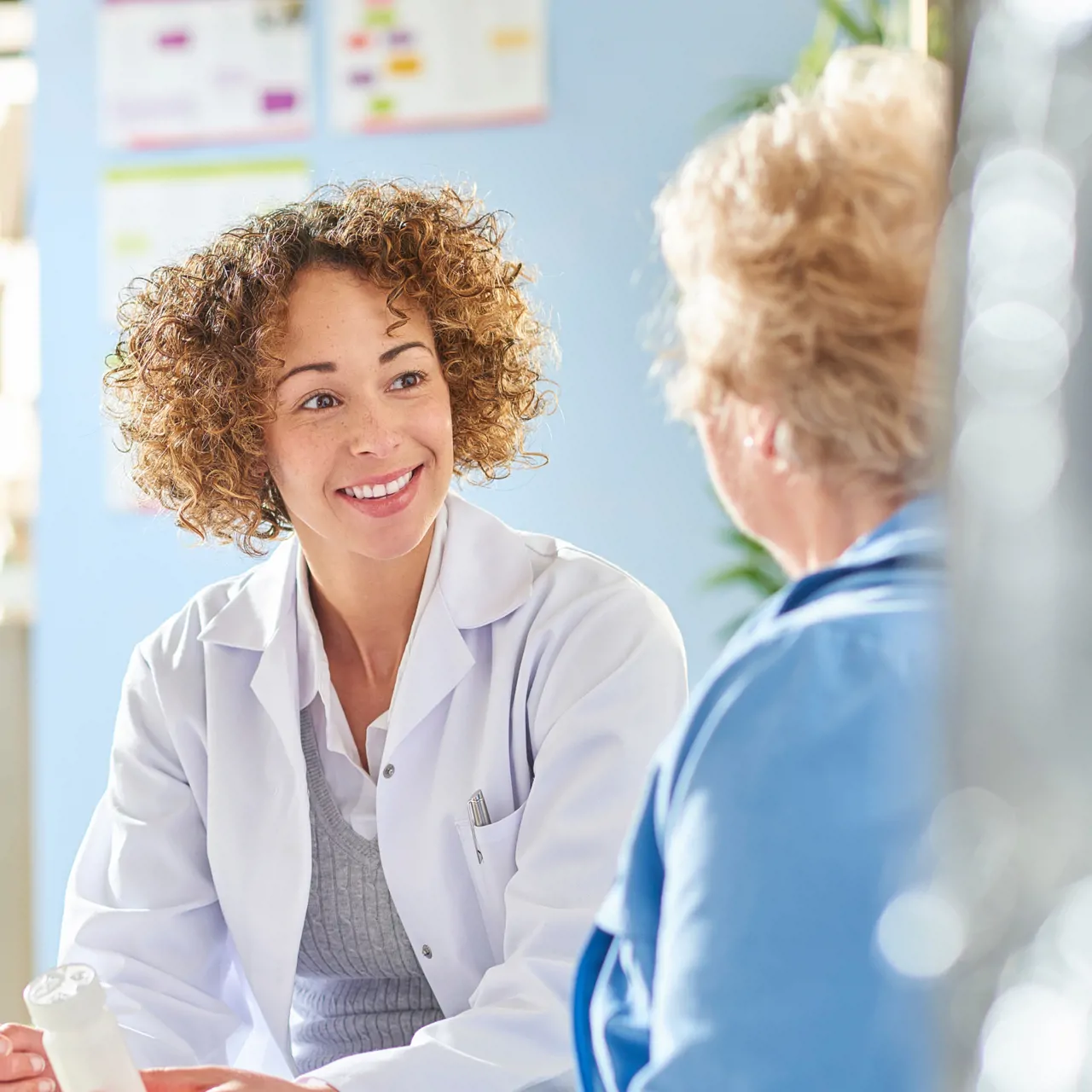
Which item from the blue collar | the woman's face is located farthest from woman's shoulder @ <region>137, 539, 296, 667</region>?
the blue collar

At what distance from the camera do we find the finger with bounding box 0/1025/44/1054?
4.23 feet

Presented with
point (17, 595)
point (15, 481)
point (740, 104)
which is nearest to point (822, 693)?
point (740, 104)

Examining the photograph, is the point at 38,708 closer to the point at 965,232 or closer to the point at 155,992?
the point at 155,992

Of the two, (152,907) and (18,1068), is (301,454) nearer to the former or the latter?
(152,907)

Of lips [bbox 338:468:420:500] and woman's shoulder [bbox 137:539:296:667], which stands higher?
lips [bbox 338:468:420:500]

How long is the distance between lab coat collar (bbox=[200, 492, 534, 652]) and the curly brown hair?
0.41 feet

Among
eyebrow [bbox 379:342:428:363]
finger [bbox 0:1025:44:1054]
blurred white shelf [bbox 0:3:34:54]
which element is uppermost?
blurred white shelf [bbox 0:3:34:54]

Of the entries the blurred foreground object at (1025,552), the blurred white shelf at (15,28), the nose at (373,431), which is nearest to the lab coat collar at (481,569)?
the nose at (373,431)

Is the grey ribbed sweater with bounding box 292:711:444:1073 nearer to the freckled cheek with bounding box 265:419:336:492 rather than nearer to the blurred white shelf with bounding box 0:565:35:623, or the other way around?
the freckled cheek with bounding box 265:419:336:492

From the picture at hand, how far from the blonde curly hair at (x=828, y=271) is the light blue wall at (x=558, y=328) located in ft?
6.14

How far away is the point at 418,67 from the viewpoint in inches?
110

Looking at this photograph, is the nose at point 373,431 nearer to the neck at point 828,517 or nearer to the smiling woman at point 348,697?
the smiling woman at point 348,697

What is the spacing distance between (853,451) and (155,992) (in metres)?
1.05

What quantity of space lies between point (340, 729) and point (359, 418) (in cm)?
35
